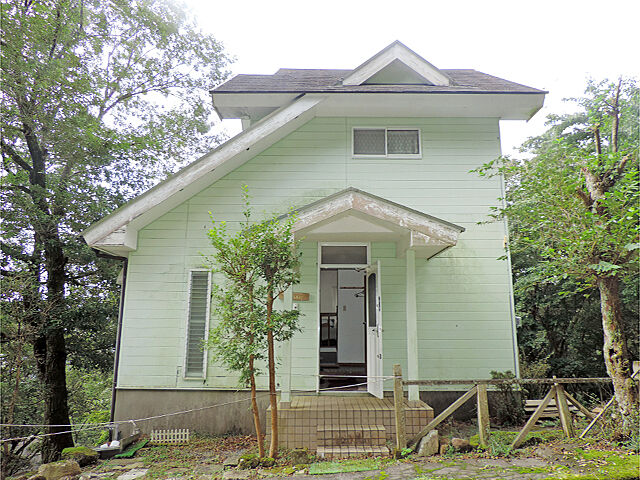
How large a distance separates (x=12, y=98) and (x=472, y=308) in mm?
10929

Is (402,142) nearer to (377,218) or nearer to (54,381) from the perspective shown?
(377,218)

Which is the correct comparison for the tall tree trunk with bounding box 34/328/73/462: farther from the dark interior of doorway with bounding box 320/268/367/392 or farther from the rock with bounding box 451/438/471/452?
Result: the rock with bounding box 451/438/471/452

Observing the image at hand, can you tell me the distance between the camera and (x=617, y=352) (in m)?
5.26

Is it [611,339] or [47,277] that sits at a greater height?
[47,277]

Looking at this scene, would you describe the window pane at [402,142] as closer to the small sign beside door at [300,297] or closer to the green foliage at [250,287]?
the small sign beside door at [300,297]

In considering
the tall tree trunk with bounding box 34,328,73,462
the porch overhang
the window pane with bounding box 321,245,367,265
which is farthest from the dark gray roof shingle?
the tall tree trunk with bounding box 34,328,73,462

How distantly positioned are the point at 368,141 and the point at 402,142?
72 centimetres

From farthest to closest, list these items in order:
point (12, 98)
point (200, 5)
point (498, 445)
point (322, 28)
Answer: point (200, 5)
point (12, 98)
point (322, 28)
point (498, 445)

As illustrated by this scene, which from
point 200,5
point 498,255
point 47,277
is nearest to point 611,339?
point 498,255

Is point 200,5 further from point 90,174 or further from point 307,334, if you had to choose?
point 307,334

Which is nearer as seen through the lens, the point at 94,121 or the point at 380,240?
the point at 380,240

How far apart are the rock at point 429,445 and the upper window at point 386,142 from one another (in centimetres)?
529

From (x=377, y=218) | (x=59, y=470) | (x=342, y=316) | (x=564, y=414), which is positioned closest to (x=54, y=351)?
(x=59, y=470)

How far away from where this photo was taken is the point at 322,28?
26.4ft
